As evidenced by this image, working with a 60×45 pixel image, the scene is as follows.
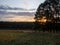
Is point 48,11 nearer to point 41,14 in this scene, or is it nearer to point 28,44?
point 41,14

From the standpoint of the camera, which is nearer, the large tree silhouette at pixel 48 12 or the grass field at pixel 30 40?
the grass field at pixel 30 40

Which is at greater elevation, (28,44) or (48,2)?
(48,2)

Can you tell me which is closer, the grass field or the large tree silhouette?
the grass field

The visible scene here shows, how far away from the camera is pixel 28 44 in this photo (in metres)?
18.2

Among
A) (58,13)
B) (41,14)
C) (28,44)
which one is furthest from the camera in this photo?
(58,13)

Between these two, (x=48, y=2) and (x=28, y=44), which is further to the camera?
(x=48, y=2)

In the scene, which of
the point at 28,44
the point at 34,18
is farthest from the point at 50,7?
the point at 28,44

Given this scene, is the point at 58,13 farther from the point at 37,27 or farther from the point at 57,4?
the point at 37,27

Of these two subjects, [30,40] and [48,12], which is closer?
[30,40]

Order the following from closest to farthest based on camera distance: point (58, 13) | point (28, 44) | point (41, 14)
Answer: point (28, 44), point (41, 14), point (58, 13)

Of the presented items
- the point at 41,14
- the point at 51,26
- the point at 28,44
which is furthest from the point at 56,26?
the point at 28,44

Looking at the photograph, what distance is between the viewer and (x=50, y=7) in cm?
3688

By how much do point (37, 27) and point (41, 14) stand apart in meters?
2.12

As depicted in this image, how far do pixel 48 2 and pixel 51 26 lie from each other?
4.42 m
